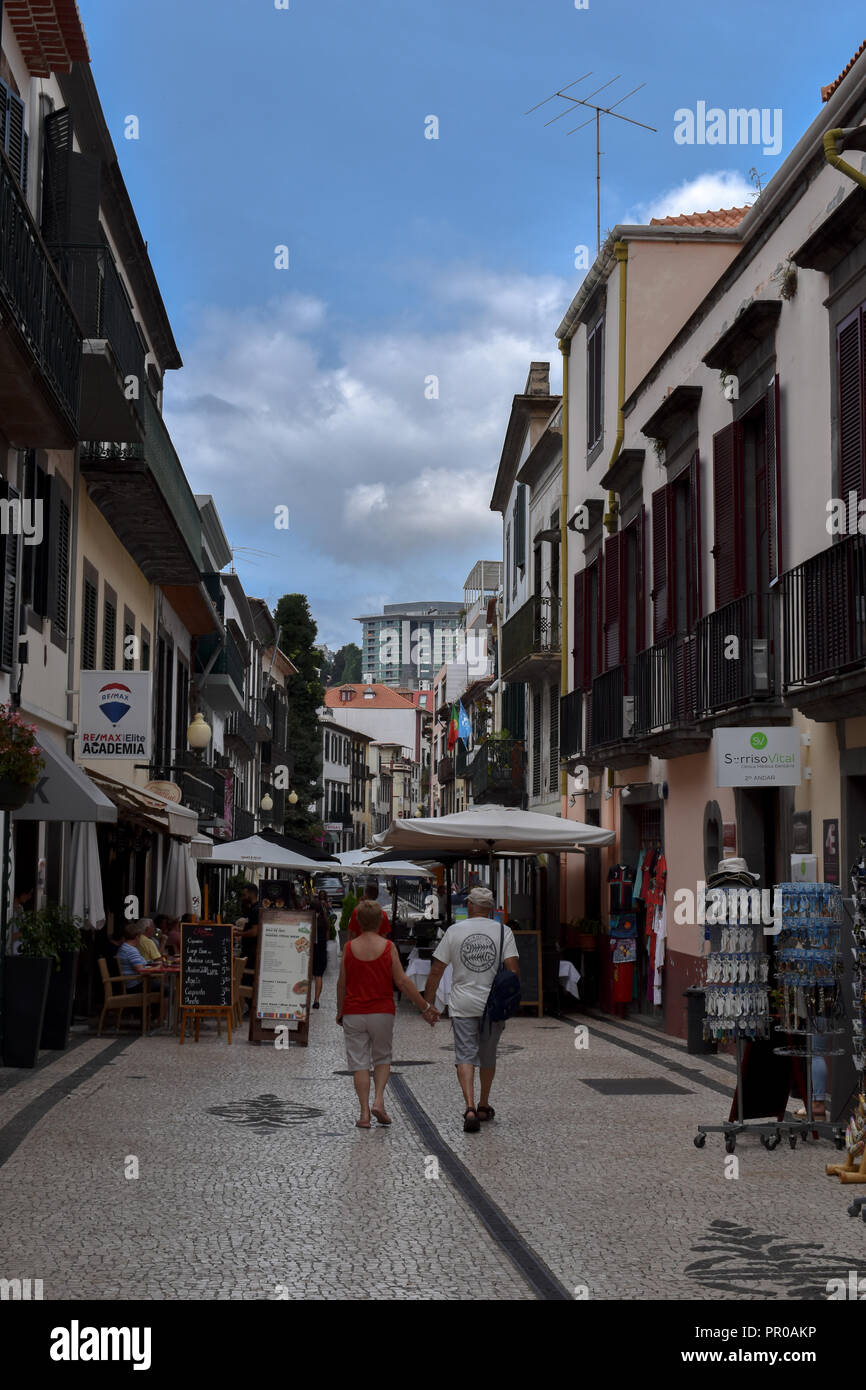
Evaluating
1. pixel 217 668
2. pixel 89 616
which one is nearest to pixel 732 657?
pixel 89 616

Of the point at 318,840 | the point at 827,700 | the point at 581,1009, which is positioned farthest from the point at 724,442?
the point at 318,840

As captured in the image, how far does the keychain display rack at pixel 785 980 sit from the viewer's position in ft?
33.2

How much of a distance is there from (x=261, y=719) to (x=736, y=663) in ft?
156

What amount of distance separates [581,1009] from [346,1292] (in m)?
16.2

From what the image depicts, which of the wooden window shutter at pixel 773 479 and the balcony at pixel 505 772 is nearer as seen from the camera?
the wooden window shutter at pixel 773 479

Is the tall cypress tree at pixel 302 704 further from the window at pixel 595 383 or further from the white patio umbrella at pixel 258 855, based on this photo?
the window at pixel 595 383

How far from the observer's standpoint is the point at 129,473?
1933 centimetres

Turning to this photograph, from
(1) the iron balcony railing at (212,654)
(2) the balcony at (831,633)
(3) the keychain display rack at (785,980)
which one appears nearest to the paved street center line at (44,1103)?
(3) the keychain display rack at (785,980)

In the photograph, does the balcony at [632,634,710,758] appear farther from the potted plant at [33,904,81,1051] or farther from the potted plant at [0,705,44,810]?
the potted plant at [0,705,44,810]

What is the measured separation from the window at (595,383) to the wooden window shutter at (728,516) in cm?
743

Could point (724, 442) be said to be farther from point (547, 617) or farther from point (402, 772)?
point (402, 772)

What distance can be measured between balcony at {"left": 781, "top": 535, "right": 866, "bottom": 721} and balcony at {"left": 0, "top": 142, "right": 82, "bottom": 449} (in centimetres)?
636

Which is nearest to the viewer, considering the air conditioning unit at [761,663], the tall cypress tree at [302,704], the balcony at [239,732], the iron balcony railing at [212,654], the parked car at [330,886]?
the air conditioning unit at [761,663]

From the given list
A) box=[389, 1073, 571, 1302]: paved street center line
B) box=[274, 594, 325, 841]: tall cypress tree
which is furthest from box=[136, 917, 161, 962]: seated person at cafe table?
box=[274, 594, 325, 841]: tall cypress tree
